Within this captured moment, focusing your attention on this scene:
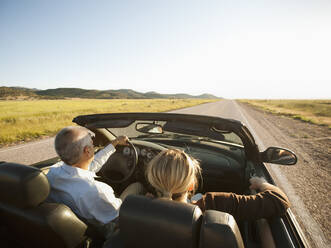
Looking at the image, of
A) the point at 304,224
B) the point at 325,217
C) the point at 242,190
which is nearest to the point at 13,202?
the point at 242,190

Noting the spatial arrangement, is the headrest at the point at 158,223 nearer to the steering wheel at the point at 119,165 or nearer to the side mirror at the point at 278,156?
the side mirror at the point at 278,156

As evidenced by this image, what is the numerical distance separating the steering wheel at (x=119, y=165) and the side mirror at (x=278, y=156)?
1.58 meters

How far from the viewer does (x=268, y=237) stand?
138 cm

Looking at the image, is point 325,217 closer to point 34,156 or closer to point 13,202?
point 13,202

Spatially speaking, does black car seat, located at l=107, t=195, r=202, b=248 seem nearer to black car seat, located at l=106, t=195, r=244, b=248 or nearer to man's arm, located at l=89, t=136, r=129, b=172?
black car seat, located at l=106, t=195, r=244, b=248

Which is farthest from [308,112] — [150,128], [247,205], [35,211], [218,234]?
[35,211]

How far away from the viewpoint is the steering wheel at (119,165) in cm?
271

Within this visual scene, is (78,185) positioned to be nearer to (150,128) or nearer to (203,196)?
(203,196)

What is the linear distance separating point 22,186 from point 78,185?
1.27 feet

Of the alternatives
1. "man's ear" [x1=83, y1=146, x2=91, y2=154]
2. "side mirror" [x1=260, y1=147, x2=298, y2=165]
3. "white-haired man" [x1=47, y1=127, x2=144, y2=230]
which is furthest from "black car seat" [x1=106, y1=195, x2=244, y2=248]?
"side mirror" [x1=260, y1=147, x2=298, y2=165]

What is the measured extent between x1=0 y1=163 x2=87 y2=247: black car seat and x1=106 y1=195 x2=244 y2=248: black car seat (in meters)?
0.47

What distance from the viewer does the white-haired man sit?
1479 mm

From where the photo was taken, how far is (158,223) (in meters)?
0.92

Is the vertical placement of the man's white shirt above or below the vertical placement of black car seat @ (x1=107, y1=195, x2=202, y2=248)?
below
